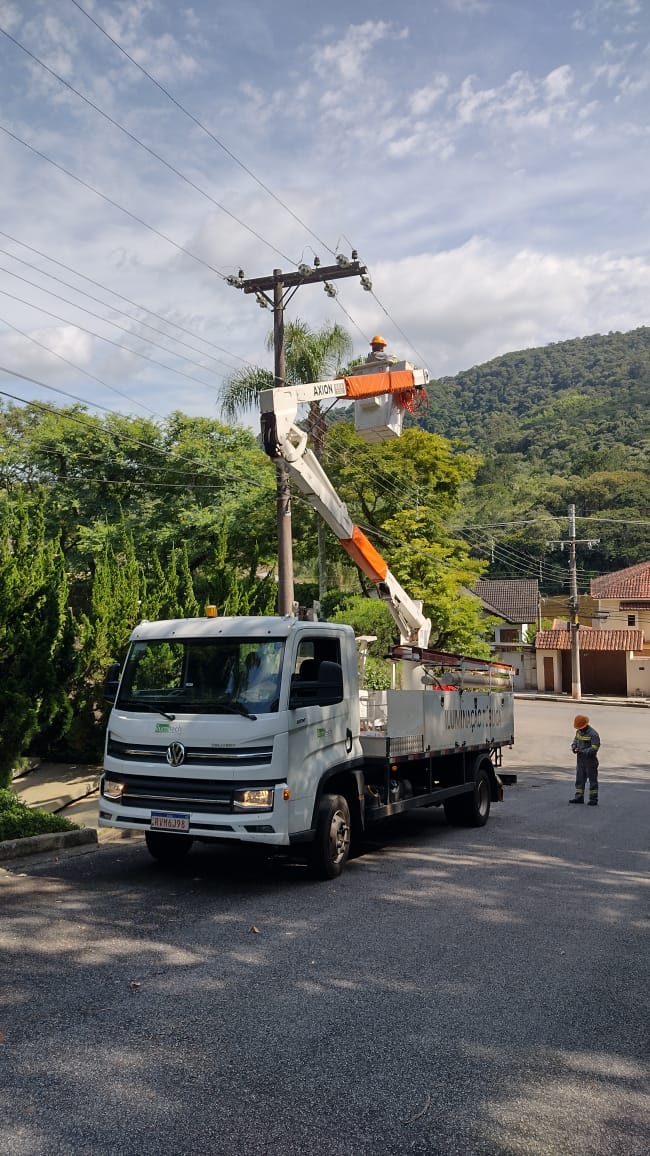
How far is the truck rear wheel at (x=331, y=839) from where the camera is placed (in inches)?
334

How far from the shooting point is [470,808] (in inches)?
502

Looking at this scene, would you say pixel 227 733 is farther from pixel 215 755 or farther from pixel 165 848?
pixel 165 848

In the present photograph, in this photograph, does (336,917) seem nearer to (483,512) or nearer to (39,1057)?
(39,1057)

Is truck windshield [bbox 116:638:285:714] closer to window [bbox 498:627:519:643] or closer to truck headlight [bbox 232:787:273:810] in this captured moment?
truck headlight [bbox 232:787:273:810]

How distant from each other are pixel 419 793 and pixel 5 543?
7685 mm

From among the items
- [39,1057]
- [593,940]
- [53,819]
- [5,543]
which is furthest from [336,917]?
[5,543]

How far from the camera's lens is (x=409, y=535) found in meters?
31.3

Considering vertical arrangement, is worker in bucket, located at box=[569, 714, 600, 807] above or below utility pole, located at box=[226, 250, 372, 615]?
below

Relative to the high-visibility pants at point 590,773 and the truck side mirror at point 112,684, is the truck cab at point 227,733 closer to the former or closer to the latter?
the truck side mirror at point 112,684

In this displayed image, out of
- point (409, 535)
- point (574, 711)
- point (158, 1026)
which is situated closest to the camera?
point (158, 1026)

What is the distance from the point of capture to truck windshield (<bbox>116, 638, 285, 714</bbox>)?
8.34 m

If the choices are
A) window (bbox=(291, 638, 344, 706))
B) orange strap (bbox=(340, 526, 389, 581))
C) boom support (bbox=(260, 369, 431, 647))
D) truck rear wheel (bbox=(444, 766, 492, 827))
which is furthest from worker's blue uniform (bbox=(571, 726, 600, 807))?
window (bbox=(291, 638, 344, 706))

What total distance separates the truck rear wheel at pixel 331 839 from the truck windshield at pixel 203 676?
118 cm

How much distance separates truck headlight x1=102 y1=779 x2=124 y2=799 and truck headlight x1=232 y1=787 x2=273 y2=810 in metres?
1.19
